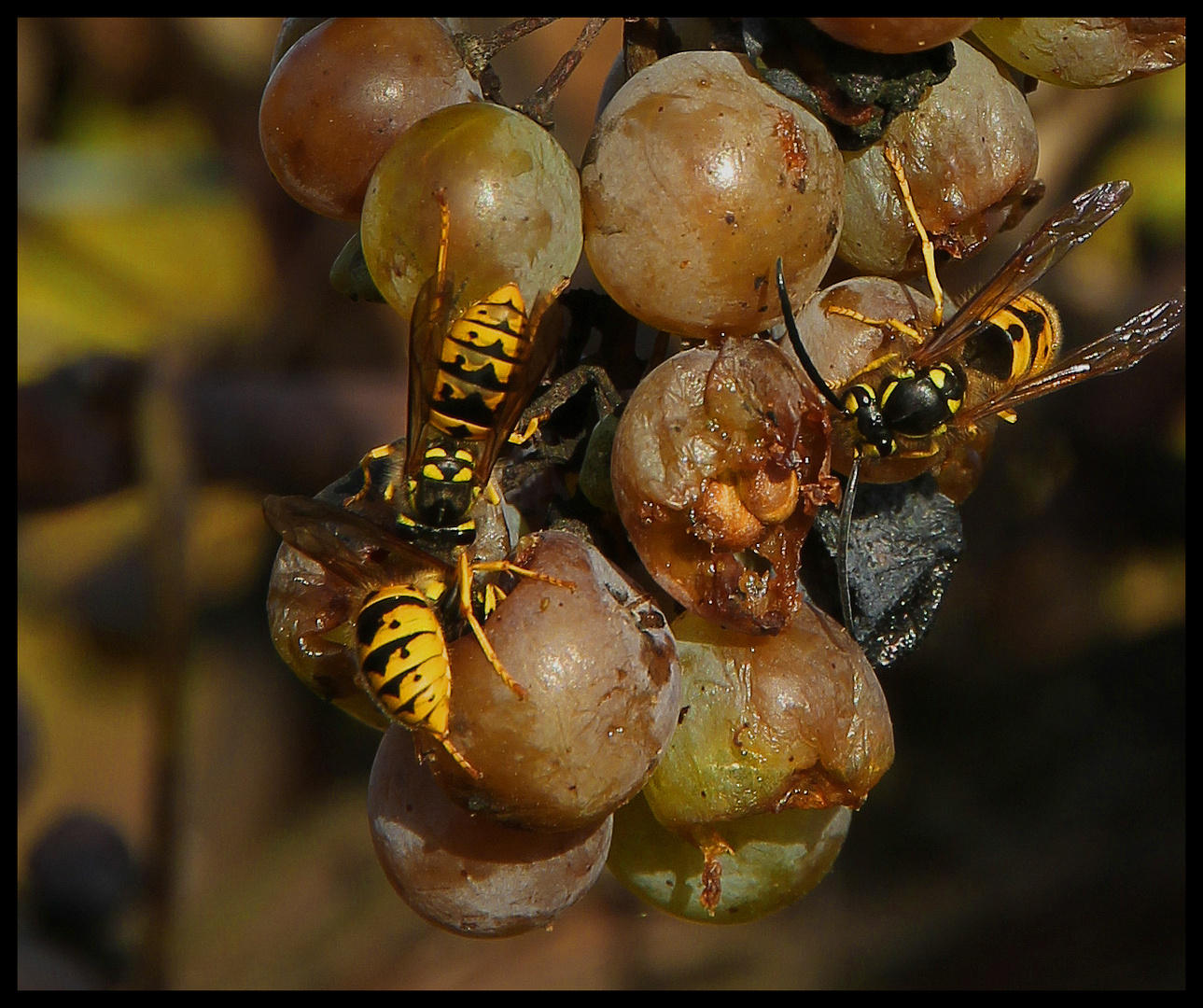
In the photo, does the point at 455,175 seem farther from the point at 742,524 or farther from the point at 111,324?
the point at 111,324

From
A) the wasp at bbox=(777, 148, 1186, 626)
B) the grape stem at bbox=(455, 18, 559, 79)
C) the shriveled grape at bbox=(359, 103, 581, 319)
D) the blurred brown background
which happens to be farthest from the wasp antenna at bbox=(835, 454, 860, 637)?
the blurred brown background

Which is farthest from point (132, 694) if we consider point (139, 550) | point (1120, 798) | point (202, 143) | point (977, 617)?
point (1120, 798)

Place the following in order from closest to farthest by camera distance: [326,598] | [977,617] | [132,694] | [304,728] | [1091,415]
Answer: [326,598] < [1091,415] < [977,617] < [304,728] < [132,694]

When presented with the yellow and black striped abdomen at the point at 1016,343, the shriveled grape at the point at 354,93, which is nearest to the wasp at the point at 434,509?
the shriveled grape at the point at 354,93

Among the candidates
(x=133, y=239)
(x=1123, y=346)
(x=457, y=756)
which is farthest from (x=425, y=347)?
(x=133, y=239)

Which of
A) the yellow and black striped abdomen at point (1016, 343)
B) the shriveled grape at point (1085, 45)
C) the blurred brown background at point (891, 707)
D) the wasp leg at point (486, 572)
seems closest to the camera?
the wasp leg at point (486, 572)

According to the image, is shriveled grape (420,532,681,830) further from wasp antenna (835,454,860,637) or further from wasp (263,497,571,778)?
wasp antenna (835,454,860,637)

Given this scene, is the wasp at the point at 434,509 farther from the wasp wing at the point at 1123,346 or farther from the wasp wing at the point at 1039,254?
the wasp wing at the point at 1123,346
